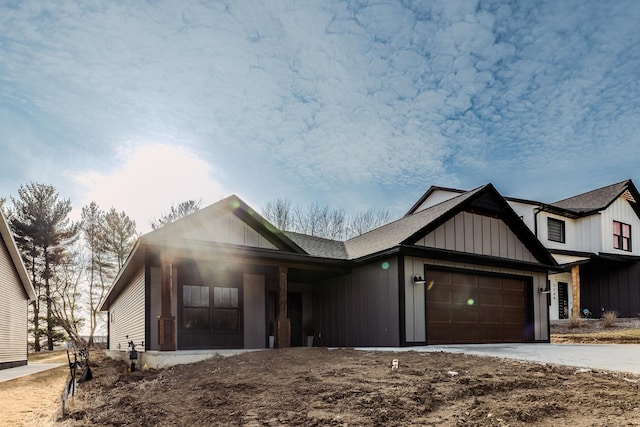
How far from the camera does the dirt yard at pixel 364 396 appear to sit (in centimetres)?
532

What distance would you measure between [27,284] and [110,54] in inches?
548

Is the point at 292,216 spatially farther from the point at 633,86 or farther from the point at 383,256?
the point at 633,86

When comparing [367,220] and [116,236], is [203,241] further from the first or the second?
[367,220]

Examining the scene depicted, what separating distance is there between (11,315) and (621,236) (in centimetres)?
2792

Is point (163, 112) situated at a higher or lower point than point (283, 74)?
lower

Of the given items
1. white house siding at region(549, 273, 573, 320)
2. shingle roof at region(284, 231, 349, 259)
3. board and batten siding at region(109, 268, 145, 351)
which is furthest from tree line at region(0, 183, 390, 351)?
shingle roof at region(284, 231, 349, 259)

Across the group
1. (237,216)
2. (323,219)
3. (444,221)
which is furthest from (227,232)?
(323,219)

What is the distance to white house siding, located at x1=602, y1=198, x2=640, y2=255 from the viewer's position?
23.2 metres

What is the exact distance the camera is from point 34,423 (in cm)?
752

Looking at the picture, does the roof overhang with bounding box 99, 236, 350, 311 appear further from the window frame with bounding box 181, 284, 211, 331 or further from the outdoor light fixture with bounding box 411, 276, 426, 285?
the outdoor light fixture with bounding box 411, 276, 426, 285

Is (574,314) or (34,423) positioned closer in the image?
(34,423)

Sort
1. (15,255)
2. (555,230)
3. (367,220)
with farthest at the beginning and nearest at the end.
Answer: (367,220) → (555,230) → (15,255)

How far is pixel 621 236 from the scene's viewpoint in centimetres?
2431

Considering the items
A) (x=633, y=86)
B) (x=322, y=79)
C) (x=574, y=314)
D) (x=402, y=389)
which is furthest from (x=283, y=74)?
(x=574, y=314)
